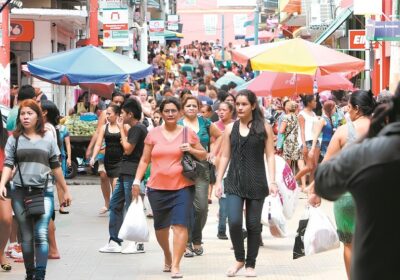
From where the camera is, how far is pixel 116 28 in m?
28.8

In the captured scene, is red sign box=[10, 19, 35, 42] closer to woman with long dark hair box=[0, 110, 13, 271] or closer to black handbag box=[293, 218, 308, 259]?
woman with long dark hair box=[0, 110, 13, 271]

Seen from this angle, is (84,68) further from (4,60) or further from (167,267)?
(167,267)

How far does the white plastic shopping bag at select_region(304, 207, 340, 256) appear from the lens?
845 centimetres

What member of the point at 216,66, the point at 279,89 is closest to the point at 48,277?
the point at 279,89

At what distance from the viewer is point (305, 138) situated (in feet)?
62.0

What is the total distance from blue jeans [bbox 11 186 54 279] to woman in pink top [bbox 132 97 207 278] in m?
1.36

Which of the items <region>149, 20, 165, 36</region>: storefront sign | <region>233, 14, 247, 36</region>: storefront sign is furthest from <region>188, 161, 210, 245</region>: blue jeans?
<region>233, 14, 247, 36</region>: storefront sign

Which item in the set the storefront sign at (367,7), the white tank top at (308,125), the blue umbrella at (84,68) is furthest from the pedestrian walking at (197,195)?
the storefront sign at (367,7)

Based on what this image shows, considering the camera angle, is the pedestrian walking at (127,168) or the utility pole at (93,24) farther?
the utility pole at (93,24)

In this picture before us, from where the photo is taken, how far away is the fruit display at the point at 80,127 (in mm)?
21750

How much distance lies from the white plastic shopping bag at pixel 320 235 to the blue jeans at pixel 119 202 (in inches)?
154

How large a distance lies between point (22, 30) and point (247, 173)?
18465 millimetres

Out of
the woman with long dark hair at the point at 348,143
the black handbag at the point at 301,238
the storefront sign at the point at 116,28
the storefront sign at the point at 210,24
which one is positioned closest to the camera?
the woman with long dark hair at the point at 348,143

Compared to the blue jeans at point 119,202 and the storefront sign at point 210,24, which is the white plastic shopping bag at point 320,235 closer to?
the blue jeans at point 119,202
